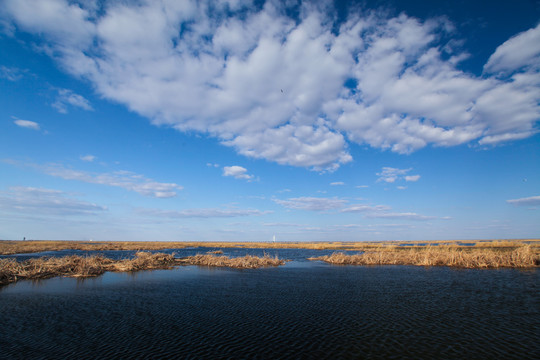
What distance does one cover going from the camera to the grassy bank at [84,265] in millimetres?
26656

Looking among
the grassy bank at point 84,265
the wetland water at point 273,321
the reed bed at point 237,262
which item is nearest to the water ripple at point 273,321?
the wetland water at point 273,321

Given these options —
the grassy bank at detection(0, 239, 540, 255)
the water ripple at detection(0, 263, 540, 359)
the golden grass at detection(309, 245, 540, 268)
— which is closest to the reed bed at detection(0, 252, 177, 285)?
the water ripple at detection(0, 263, 540, 359)

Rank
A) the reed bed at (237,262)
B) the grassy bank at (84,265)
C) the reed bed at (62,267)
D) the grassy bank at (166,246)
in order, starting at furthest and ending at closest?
the grassy bank at (166,246) → the reed bed at (237,262) → the grassy bank at (84,265) → the reed bed at (62,267)

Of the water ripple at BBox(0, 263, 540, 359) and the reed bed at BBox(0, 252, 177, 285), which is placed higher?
the reed bed at BBox(0, 252, 177, 285)

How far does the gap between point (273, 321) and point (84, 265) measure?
28.4 m

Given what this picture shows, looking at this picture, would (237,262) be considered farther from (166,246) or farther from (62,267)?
(166,246)

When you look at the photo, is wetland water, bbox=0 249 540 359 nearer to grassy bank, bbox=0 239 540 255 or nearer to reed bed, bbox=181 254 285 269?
reed bed, bbox=181 254 285 269

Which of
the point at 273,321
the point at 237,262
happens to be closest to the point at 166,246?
the point at 237,262

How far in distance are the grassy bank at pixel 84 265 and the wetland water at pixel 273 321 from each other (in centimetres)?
406

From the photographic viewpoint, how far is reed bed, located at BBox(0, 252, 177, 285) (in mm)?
26230

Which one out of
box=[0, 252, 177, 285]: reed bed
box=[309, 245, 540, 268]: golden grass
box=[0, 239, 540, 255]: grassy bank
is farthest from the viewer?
box=[0, 239, 540, 255]: grassy bank

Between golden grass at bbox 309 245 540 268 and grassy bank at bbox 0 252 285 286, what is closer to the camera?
grassy bank at bbox 0 252 285 286

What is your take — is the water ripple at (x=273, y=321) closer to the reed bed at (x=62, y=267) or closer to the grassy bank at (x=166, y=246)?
the reed bed at (x=62, y=267)

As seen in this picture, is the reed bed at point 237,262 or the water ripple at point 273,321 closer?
the water ripple at point 273,321
